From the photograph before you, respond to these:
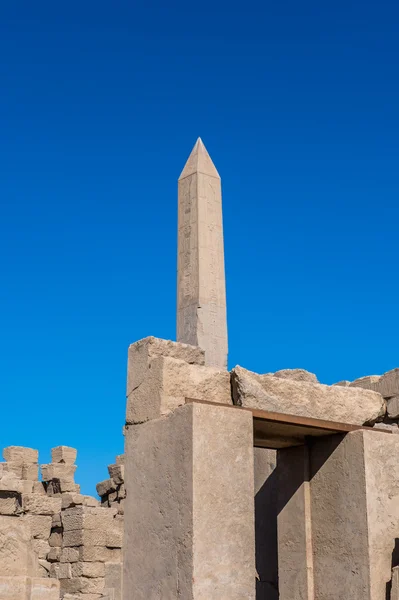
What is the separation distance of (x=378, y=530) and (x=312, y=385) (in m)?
0.95

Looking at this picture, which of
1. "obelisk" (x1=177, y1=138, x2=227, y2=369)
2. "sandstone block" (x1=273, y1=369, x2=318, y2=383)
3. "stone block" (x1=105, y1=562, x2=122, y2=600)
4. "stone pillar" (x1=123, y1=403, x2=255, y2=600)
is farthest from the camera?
"obelisk" (x1=177, y1=138, x2=227, y2=369)

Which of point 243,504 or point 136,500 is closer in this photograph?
point 243,504

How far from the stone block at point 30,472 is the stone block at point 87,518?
5.79 m

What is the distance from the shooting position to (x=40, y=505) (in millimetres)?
16781

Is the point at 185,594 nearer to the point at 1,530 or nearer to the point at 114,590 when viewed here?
the point at 1,530

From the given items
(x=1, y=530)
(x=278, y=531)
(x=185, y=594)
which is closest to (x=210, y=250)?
(x=1, y=530)

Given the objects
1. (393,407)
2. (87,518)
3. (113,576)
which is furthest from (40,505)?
(393,407)

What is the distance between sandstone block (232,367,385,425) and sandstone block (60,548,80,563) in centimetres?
1013

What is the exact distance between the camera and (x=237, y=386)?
5180mm

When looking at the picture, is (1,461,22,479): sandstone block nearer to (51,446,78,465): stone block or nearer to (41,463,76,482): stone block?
(41,463,76,482): stone block

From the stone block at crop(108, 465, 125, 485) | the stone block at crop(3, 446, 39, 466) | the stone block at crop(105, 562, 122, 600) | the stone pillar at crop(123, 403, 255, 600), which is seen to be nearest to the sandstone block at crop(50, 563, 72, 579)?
the stone block at crop(105, 562, 122, 600)

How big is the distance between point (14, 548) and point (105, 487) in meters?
11.8

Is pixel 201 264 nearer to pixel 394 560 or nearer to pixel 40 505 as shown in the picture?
pixel 40 505

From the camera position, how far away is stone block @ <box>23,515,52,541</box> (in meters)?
16.1
